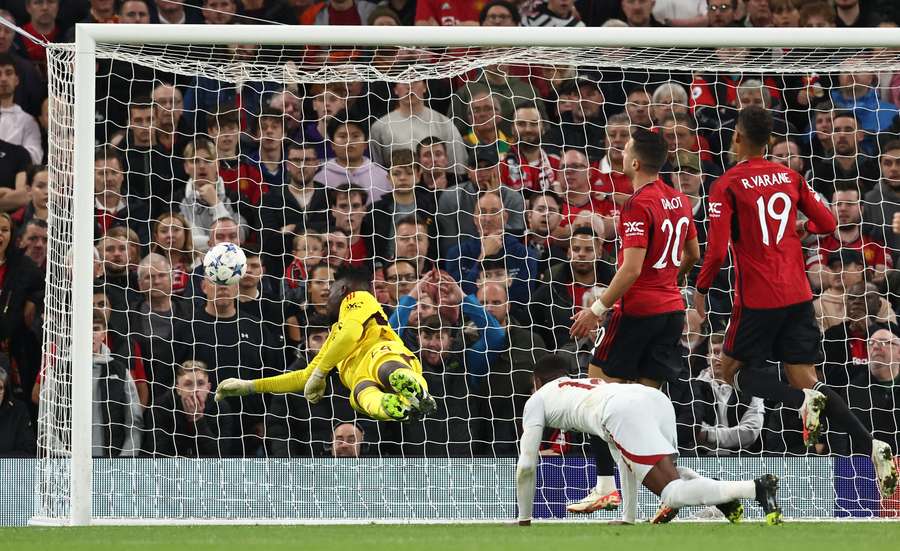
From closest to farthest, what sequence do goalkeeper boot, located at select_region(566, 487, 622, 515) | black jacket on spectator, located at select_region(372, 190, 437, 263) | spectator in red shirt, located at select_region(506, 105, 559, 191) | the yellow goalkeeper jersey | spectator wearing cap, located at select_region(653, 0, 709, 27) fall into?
goalkeeper boot, located at select_region(566, 487, 622, 515) → the yellow goalkeeper jersey → black jacket on spectator, located at select_region(372, 190, 437, 263) → spectator in red shirt, located at select_region(506, 105, 559, 191) → spectator wearing cap, located at select_region(653, 0, 709, 27)

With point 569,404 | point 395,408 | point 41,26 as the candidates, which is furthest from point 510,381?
point 41,26

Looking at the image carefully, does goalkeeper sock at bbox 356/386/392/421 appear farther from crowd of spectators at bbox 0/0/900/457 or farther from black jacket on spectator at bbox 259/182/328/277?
black jacket on spectator at bbox 259/182/328/277

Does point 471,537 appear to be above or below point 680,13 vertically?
→ below

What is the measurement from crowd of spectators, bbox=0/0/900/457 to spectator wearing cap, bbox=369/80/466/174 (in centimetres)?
2

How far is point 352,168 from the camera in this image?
10633 mm

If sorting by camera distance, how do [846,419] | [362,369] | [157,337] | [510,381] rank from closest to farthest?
[846,419], [362,369], [510,381], [157,337]

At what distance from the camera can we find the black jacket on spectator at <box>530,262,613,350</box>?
10023 millimetres

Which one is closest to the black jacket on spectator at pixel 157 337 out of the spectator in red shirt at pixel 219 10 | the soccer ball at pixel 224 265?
the soccer ball at pixel 224 265

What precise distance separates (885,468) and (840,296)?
2.99m

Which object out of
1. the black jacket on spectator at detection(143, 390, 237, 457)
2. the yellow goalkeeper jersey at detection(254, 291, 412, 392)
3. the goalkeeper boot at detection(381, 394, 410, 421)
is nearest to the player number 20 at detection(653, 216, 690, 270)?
the goalkeeper boot at detection(381, 394, 410, 421)

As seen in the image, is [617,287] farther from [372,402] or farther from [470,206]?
[470,206]

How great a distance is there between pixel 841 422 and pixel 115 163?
5.53m

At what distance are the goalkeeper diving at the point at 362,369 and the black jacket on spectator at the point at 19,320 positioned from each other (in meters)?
1.85

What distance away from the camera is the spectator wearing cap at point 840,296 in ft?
32.7
